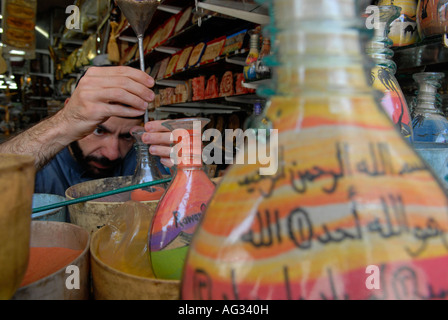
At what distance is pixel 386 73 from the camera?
1.42ft

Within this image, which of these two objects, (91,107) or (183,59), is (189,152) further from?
(183,59)

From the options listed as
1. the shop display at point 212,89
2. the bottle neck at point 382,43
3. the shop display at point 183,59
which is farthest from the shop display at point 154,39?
the bottle neck at point 382,43

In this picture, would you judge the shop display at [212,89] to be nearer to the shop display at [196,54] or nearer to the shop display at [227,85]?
the shop display at [227,85]

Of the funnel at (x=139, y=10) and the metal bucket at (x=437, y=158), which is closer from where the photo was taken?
the metal bucket at (x=437, y=158)

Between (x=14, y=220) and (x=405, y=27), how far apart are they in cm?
109

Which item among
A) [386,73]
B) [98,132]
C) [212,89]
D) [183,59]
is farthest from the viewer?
[183,59]

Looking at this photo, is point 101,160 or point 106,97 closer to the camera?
point 106,97

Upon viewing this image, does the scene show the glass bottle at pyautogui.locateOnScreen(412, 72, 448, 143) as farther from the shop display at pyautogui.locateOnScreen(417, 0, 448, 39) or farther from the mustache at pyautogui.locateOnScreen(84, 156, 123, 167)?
the mustache at pyautogui.locateOnScreen(84, 156, 123, 167)

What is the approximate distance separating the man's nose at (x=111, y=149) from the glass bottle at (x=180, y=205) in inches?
38.7

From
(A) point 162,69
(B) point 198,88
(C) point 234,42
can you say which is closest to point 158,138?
(C) point 234,42

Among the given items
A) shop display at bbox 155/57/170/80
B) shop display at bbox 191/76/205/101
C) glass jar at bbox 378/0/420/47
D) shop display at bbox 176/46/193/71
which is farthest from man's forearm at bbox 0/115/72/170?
shop display at bbox 155/57/170/80

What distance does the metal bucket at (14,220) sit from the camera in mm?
202
